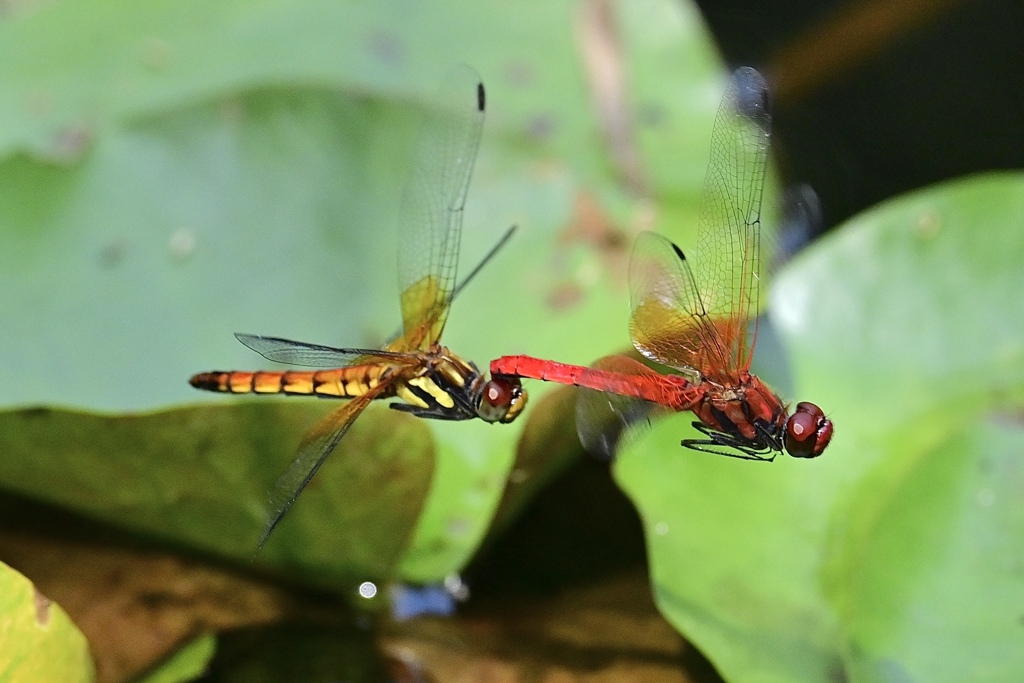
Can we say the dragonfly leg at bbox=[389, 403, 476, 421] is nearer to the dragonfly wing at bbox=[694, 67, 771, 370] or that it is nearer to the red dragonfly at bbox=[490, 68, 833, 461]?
the red dragonfly at bbox=[490, 68, 833, 461]

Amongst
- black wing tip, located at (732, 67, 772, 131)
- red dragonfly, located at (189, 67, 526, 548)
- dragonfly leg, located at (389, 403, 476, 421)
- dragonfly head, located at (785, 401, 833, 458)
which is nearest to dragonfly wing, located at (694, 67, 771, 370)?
black wing tip, located at (732, 67, 772, 131)

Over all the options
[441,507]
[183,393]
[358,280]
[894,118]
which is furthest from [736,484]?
[894,118]

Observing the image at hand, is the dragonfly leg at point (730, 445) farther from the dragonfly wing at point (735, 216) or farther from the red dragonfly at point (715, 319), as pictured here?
the dragonfly wing at point (735, 216)

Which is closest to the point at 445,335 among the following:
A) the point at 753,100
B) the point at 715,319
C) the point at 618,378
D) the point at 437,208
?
the point at 437,208

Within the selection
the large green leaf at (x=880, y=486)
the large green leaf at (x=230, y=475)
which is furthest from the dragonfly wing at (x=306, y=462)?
the large green leaf at (x=880, y=486)

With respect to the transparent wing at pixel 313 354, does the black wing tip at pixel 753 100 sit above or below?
above
